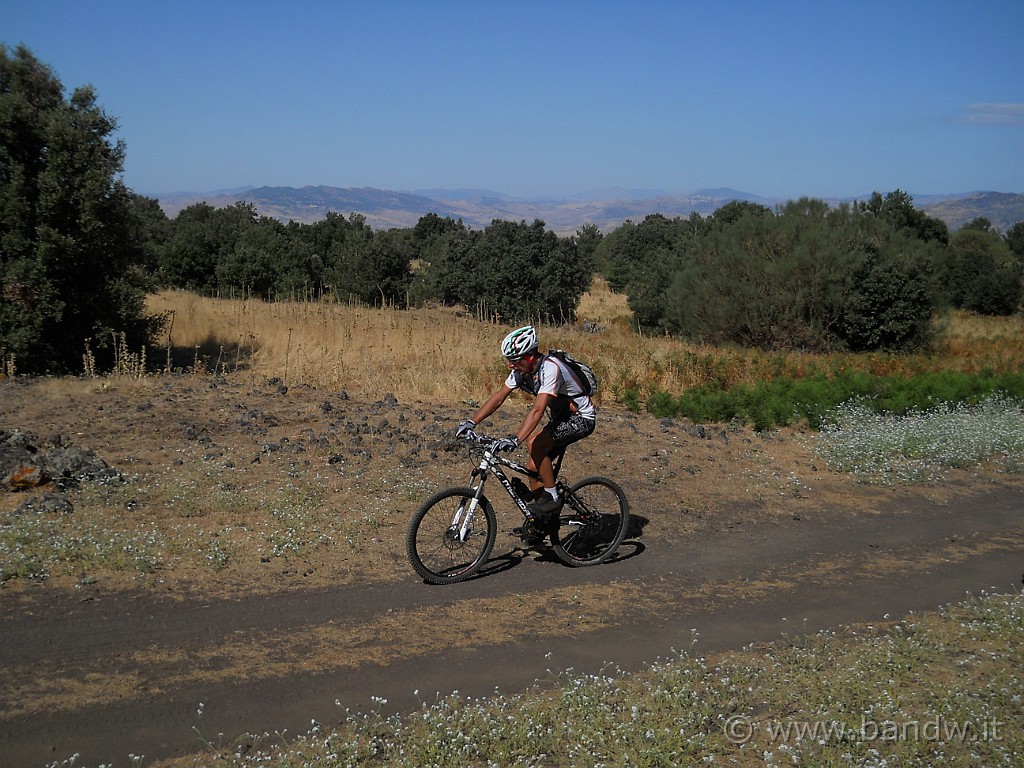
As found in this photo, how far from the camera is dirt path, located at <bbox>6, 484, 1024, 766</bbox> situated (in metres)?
4.81

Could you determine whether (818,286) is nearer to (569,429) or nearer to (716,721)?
(569,429)

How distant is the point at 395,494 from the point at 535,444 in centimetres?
242

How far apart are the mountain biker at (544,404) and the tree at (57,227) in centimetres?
1018

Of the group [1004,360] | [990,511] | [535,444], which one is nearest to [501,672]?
[535,444]

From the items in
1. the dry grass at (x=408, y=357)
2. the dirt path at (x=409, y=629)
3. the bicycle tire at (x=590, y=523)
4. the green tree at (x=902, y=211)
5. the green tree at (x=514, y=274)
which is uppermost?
the green tree at (x=902, y=211)

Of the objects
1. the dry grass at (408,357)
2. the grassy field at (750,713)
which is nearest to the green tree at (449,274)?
the dry grass at (408,357)

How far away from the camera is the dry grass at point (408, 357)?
581 inches

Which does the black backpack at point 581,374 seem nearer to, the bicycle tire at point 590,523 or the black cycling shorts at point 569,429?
the black cycling shorts at point 569,429

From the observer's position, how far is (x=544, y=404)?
22.3 feet

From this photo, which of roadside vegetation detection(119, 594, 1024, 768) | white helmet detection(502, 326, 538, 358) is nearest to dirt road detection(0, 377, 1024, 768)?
roadside vegetation detection(119, 594, 1024, 768)

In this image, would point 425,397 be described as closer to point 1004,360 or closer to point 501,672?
point 501,672

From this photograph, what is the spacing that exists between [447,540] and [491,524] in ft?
1.34

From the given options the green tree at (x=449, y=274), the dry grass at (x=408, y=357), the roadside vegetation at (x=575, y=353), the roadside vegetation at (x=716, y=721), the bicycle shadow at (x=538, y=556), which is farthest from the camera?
the green tree at (x=449, y=274)

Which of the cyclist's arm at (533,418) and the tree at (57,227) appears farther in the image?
the tree at (57,227)
